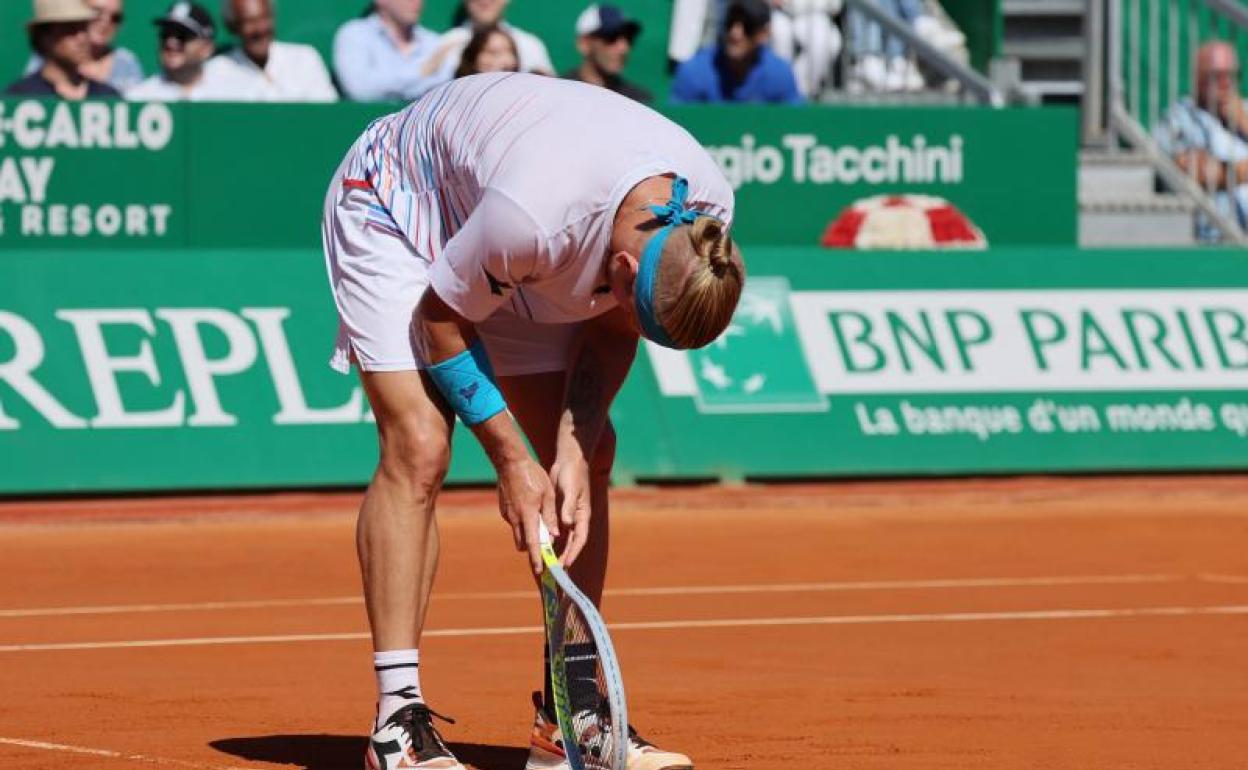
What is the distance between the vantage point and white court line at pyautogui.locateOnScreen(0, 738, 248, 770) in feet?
20.4

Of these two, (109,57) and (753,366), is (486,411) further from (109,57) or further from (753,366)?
(109,57)

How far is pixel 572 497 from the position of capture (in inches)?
224

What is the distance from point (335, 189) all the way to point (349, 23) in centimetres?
940

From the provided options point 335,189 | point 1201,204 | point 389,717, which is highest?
point 335,189

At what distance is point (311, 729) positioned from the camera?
22.8ft

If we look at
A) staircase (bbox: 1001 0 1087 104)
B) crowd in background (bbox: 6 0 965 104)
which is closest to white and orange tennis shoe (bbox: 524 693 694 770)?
crowd in background (bbox: 6 0 965 104)

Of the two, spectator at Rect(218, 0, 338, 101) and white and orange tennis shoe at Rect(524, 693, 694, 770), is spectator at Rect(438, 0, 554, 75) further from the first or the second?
white and orange tennis shoe at Rect(524, 693, 694, 770)

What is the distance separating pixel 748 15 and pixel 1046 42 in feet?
18.8

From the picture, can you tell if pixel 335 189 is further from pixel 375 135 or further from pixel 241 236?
pixel 241 236

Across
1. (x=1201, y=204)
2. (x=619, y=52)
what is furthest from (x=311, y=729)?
(x=1201, y=204)

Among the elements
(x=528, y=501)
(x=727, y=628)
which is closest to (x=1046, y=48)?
(x=727, y=628)

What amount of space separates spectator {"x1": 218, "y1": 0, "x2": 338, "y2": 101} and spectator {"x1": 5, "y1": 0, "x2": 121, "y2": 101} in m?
0.97

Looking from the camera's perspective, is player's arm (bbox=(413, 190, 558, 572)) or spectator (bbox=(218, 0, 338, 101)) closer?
player's arm (bbox=(413, 190, 558, 572))

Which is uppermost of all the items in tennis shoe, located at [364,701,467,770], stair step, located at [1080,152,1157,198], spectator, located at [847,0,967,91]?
tennis shoe, located at [364,701,467,770]
